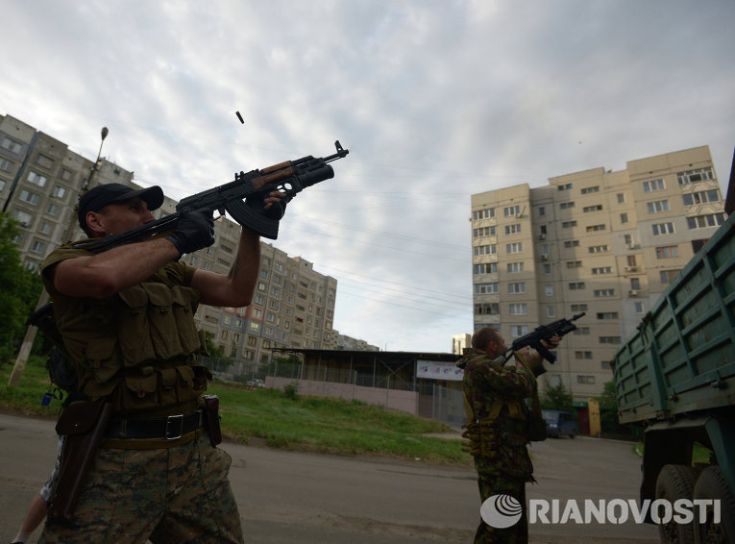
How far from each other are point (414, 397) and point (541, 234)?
3349 centimetres

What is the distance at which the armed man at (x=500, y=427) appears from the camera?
3090 millimetres

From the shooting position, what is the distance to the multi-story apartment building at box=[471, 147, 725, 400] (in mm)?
42750

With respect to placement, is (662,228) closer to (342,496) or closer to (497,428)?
(342,496)

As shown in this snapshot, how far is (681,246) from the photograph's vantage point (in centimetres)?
4209

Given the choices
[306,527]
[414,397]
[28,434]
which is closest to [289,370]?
[414,397]

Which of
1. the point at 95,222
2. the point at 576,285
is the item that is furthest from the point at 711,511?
the point at 576,285

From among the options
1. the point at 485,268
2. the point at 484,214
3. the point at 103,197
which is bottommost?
the point at 103,197

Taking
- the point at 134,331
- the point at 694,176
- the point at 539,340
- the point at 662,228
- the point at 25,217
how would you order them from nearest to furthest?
the point at 134,331 < the point at 539,340 < the point at 694,176 < the point at 662,228 < the point at 25,217

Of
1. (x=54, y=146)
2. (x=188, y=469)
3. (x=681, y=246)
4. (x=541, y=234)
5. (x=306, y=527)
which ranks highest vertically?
(x=54, y=146)

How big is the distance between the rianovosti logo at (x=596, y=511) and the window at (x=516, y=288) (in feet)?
146

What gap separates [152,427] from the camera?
5.58 ft

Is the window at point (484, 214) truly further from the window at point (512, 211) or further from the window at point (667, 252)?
the window at point (667, 252)

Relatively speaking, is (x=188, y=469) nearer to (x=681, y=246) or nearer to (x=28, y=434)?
(x=28, y=434)

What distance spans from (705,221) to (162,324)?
175 ft
